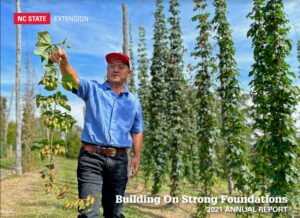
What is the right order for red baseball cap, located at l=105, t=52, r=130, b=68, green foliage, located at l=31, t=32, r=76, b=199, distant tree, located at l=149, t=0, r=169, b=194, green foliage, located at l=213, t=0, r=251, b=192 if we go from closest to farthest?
green foliage, located at l=31, t=32, r=76, b=199
red baseball cap, located at l=105, t=52, r=130, b=68
green foliage, located at l=213, t=0, r=251, b=192
distant tree, located at l=149, t=0, r=169, b=194

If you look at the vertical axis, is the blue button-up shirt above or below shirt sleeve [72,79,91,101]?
below

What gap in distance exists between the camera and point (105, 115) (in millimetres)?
3795

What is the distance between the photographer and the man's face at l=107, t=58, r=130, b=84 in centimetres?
A: 390

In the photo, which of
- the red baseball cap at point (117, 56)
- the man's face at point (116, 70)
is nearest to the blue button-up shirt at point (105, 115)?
the man's face at point (116, 70)

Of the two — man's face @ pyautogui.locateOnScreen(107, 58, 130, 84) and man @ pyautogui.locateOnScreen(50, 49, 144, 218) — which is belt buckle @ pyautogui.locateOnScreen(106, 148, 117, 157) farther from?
man's face @ pyautogui.locateOnScreen(107, 58, 130, 84)

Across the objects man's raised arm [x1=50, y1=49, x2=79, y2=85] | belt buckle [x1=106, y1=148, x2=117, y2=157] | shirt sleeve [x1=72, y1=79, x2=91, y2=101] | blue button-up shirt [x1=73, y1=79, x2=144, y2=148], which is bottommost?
belt buckle [x1=106, y1=148, x2=117, y2=157]

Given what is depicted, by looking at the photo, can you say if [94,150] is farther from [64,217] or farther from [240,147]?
[240,147]

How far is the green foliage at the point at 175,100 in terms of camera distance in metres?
11.8

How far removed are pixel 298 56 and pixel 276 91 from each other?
1023 cm

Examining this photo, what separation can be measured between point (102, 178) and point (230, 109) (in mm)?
6210

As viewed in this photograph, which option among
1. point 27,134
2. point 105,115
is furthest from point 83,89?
point 27,134

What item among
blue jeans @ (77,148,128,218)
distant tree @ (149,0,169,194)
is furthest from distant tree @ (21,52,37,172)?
blue jeans @ (77,148,128,218)

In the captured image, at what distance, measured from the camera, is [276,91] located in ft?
23.9

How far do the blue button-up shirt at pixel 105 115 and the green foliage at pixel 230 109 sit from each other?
560 cm
